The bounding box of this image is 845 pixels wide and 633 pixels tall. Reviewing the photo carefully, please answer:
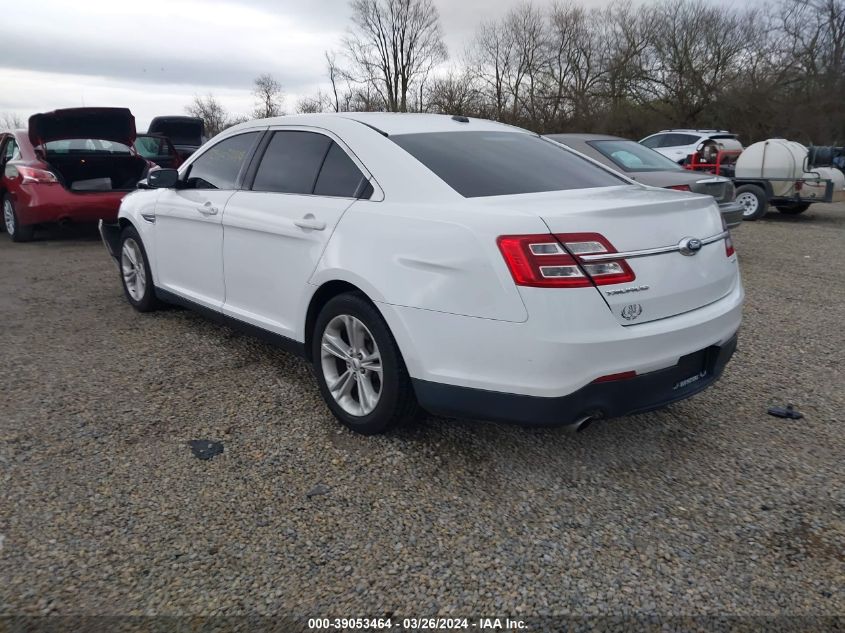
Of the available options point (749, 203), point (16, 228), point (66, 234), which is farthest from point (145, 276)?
point (749, 203)

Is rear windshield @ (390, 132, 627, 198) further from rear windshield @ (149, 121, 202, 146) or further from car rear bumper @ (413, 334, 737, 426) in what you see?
rear windshield @ (149, 121, 202, 146)

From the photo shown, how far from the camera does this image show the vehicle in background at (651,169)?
24.8 ft

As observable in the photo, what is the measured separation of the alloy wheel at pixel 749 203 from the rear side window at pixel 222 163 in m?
10.3

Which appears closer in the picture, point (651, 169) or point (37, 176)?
point (651, 169)

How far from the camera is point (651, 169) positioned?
316 inches

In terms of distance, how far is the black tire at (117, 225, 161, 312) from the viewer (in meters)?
5.33

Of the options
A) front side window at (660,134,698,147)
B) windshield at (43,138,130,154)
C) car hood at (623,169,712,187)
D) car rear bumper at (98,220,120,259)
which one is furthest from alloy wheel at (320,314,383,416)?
front side window at (660,134,698,147)

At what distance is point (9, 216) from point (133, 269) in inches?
226

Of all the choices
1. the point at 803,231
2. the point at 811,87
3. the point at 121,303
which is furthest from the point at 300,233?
the point at 811,87

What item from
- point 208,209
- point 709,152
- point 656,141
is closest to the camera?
point 208,209

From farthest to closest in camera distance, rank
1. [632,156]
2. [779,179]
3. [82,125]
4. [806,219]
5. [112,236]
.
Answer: [806,219] → [779,179] → [82,125] → [632,156] → [112,236]

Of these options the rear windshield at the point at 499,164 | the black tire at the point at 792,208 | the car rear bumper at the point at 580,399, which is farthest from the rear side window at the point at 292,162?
the black tire at the point at 792,208

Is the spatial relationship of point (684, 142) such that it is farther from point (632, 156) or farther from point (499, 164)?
point (499, 164)

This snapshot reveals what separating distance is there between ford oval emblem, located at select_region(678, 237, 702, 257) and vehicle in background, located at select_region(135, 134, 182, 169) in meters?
11.5
